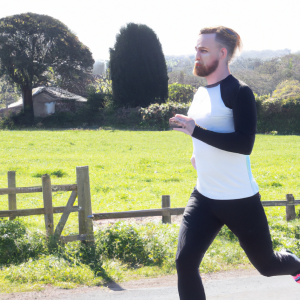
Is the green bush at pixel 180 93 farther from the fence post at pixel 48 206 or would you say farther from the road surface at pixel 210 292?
the road surface at pixel 210 292

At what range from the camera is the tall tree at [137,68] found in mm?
37438

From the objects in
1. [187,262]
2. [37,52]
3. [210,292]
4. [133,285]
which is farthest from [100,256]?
[37,52]

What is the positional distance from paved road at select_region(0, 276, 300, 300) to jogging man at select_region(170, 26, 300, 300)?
3.81 ft

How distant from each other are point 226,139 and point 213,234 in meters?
0.70

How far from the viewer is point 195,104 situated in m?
2.82

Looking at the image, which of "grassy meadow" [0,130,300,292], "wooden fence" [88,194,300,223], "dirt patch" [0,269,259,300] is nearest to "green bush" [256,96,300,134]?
"grassy meadow" [0,130,300,292]

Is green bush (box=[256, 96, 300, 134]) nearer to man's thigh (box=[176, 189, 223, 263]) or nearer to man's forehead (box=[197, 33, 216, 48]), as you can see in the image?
man's forehead (box=[197, 33, 216, 48])

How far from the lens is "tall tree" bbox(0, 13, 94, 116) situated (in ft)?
118

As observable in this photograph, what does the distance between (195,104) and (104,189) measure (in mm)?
7491

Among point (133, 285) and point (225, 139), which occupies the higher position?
point (225, 139)

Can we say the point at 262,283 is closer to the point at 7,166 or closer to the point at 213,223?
the point at 213,223

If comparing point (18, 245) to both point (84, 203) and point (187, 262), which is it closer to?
point (84, 203)

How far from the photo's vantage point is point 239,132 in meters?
2.44

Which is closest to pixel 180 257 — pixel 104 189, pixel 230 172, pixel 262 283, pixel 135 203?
pixel 230 172
